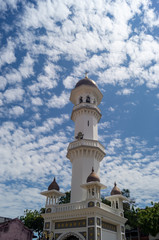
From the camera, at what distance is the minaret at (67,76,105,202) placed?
84.7 ft

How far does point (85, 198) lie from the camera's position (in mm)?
24312

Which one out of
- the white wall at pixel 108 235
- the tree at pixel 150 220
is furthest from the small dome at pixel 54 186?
the tree at pixel 150 220

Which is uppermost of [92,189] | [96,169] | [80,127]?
[80,127]

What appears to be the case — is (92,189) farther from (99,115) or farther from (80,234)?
(99,115)

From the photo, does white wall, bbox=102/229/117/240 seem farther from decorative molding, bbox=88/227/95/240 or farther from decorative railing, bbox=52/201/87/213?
decorative railing, bbox=52/201/87/213

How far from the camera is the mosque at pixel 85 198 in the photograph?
67.6 ft

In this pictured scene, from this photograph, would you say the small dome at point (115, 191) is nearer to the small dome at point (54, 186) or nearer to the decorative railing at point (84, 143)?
the decorative railing at point (84, 143)

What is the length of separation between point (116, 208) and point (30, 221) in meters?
22.7

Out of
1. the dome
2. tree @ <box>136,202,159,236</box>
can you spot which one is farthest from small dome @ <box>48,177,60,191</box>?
the dome

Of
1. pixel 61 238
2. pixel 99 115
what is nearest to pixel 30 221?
pixel 61 238

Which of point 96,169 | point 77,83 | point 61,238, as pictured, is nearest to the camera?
point 61,238

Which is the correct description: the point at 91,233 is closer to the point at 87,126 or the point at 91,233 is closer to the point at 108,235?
the point at 108,235

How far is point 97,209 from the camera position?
2022 cm

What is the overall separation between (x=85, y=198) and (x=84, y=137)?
317 inches
